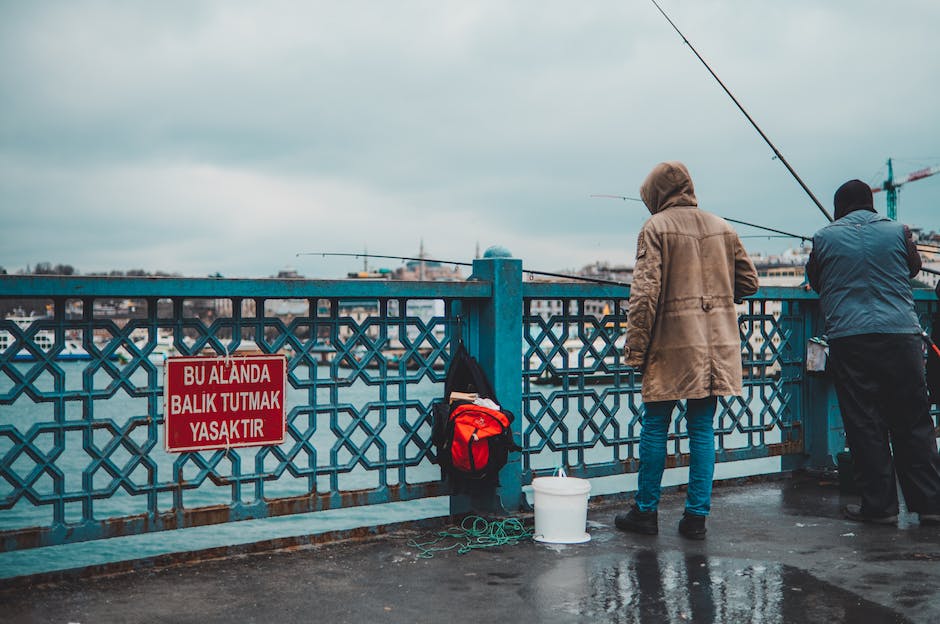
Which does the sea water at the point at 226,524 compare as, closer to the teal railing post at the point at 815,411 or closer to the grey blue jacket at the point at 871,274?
the teal railing post at the point at 815,411

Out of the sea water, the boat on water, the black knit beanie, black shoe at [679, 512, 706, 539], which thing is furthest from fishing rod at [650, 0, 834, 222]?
the sea water

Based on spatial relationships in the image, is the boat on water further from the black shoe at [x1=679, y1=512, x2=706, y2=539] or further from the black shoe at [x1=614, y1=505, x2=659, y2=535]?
the black shoe at [x1=679, y1=512, x2=706, y2=539]

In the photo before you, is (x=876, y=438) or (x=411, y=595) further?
(x=876, y=438)

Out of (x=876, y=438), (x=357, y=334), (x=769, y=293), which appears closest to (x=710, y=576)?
(x=876, y=438)

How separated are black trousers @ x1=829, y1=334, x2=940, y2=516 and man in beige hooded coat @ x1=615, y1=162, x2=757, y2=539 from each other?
816mm

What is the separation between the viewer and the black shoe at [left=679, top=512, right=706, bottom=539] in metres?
4.61

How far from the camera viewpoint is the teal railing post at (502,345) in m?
4.87

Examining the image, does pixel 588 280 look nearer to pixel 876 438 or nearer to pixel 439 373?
pixel 439 373

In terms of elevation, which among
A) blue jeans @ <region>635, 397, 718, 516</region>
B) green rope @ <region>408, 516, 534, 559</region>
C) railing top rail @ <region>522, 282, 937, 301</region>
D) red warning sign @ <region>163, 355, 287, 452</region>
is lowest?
green rope @ <region>408, 516, 534, 559</region>

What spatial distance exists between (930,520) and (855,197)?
5.75ft

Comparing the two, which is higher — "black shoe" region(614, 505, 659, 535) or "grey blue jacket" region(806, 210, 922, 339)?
"grey blue jacket" region(806, 210, 922, 339)

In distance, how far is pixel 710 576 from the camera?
3914mm

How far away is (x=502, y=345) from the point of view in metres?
4.86

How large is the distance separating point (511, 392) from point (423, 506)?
63.7 feet
